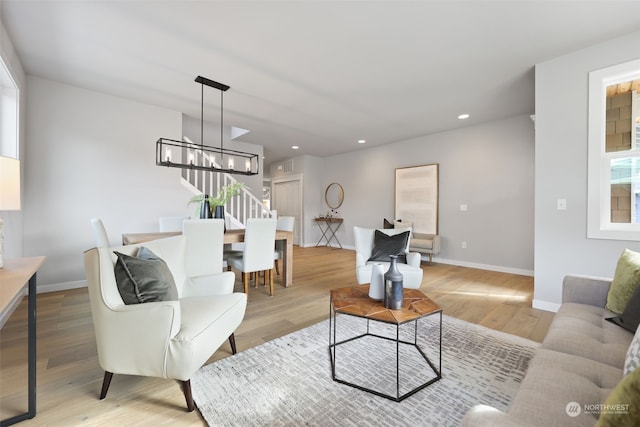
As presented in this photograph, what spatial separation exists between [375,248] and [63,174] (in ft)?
13.2

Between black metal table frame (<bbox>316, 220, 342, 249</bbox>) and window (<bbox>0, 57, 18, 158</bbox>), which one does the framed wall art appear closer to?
black metal table frame (<bbox>316, 220, 342, 249</bbox>)

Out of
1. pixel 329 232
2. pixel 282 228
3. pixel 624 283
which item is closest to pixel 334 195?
pixel 329 232

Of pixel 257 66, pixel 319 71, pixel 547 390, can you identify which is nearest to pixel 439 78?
pixel 319 71

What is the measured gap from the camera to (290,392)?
5.00 feet

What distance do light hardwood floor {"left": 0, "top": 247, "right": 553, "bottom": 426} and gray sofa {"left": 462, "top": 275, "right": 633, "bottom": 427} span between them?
2.80 feet

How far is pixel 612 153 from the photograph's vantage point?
252 cm

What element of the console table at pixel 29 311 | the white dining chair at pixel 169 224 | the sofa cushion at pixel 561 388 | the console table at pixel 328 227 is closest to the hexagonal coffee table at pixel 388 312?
the sofa cushion at pixel 561 388

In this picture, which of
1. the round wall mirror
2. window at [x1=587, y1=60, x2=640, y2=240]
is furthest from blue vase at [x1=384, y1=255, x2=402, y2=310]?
the round wall mirror

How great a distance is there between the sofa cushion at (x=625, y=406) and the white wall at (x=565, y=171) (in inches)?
110

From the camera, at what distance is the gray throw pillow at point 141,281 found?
145 centimetres

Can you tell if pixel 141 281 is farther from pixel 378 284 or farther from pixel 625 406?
pixel 625 406

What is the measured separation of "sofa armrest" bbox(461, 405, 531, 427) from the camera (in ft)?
2.43

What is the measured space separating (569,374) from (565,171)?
97.5 inches

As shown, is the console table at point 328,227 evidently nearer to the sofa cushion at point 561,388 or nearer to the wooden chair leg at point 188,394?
the wooden chair leg at point 188,394
